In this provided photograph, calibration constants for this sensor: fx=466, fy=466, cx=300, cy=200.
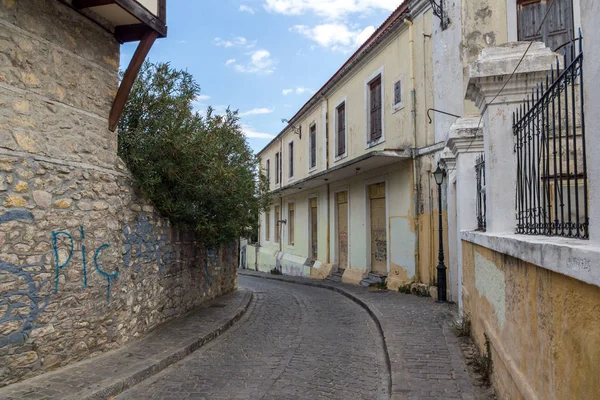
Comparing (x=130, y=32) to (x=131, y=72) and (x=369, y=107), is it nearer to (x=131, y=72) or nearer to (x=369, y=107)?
(x=131, y=72)

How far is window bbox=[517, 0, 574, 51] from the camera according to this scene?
8977 mm

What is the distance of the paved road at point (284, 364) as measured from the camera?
4918 mm

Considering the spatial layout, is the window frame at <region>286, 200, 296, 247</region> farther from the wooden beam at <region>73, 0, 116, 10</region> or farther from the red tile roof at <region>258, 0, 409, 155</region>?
the wooden beam at <region>73, 0, 116, 10</region>

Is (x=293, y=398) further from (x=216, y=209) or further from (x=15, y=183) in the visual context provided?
(x=216, y=209)

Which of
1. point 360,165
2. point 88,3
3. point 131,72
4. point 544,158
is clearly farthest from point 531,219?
point 360,165

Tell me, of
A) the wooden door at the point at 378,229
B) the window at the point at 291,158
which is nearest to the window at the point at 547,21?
the wooden door at the point at 378,229

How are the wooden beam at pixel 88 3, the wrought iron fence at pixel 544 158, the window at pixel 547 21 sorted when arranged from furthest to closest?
the window at pixel 547 21, the wooden beam at pixel 88 3, the wrought iron fence at pixel 544 158

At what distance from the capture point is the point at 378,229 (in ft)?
45.6

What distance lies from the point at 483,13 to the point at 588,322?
29.7 feet

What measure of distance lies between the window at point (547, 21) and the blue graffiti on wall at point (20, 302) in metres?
9.09

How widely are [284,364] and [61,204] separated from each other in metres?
3.28

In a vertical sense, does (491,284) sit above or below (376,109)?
below

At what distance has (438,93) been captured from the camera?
1068cm

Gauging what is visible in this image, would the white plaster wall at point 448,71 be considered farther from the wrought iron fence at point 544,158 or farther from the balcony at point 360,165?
the wrought iron fence at point 544,158
